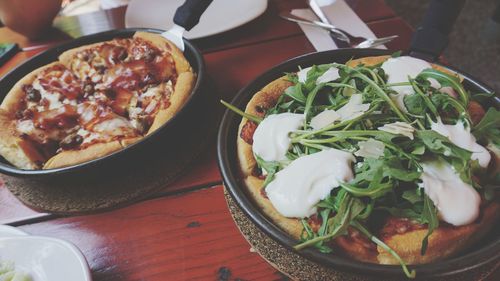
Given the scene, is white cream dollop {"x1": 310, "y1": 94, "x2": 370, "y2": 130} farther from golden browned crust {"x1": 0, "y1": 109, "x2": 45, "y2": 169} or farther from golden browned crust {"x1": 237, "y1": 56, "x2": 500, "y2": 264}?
golden browned crust {"x1": 0, "y1": 109, "x2": 45, "y2": 169}

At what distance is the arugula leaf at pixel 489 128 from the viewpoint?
84 cm

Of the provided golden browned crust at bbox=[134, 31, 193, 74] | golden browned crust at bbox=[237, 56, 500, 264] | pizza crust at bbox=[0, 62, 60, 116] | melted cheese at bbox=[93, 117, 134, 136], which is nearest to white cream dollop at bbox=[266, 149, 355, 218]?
golden browned crust at bbox=[237, 56, 500, 264]

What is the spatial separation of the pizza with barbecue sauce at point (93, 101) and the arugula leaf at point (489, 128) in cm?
71

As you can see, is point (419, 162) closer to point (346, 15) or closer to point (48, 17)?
point (346, 15)

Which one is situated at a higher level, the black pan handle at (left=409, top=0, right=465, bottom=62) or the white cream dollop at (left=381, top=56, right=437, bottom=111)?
the black pan handle at (left=409, top=0, right=465, bottom=62)

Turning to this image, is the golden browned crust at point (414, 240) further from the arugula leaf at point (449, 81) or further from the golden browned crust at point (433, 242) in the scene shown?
the arugula leaf at point (449, 81)

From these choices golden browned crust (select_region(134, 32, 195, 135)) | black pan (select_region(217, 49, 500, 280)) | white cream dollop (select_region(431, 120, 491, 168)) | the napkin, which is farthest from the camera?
the napkin

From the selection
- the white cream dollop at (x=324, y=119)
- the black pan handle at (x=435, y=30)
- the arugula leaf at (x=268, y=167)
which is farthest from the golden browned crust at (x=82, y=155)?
the black pan handle at (x=435, y=30)

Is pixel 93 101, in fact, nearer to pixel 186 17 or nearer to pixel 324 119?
pixel 186 17

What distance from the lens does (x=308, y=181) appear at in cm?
77

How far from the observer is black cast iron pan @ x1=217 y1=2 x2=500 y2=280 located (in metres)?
0.68

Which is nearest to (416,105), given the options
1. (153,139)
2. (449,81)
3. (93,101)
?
(449,81)

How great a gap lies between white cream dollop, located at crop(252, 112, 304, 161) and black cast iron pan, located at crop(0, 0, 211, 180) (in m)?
0.27

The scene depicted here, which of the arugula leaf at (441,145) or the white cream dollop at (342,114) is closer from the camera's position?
the arugula leaf at (441,145)
